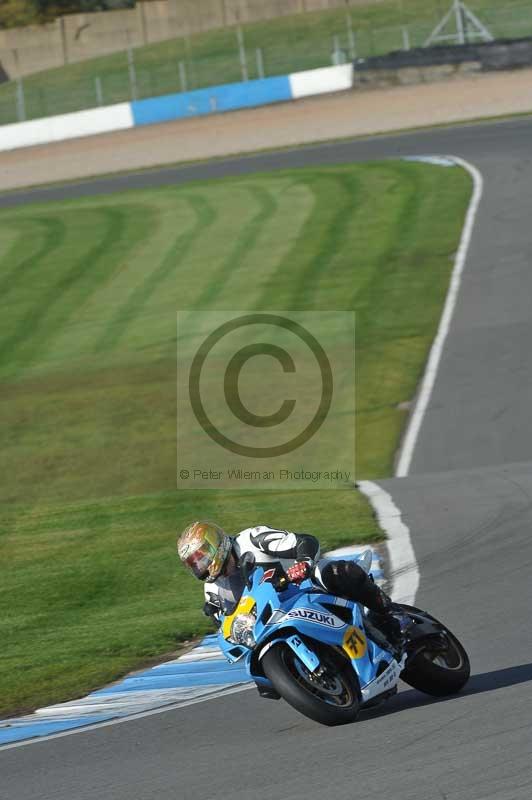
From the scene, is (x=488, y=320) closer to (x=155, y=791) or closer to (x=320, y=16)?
(x=155, y=791)

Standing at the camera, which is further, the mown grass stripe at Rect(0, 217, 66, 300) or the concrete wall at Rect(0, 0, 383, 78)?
the concrete wall at Rect(0, 0, 383, 78)

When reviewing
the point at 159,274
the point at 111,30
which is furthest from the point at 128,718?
the point at 111,30

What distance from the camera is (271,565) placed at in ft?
23.7

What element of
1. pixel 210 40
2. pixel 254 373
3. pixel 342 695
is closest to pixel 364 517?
pixel 342 695

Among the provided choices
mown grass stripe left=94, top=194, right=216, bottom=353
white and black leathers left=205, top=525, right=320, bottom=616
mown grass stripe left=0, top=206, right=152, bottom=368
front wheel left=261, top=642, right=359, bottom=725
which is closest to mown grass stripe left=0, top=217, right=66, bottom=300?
mown grass stripe left=0, top=206, right=152, bottom=368

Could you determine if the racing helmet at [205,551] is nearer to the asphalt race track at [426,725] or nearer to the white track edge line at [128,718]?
the asphalt race track at [426,725]

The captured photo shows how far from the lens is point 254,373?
21.6 meters

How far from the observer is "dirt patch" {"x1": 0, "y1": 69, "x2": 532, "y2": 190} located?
42219 mm

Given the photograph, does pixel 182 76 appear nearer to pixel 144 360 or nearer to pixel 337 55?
pixel 337 55

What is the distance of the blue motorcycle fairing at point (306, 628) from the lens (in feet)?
22.5

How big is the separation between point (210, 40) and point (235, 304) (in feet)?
Answer: 126

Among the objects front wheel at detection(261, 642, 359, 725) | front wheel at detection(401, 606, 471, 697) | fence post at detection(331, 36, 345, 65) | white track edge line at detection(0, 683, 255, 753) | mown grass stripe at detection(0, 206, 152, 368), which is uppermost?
front wheel at detection(261, 642, 359, 725)

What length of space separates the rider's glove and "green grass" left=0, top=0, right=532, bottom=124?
134 feet

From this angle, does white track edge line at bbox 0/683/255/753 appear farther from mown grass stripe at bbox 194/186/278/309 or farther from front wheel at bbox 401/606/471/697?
mown grass stripe at bbox 194/186/278/309
